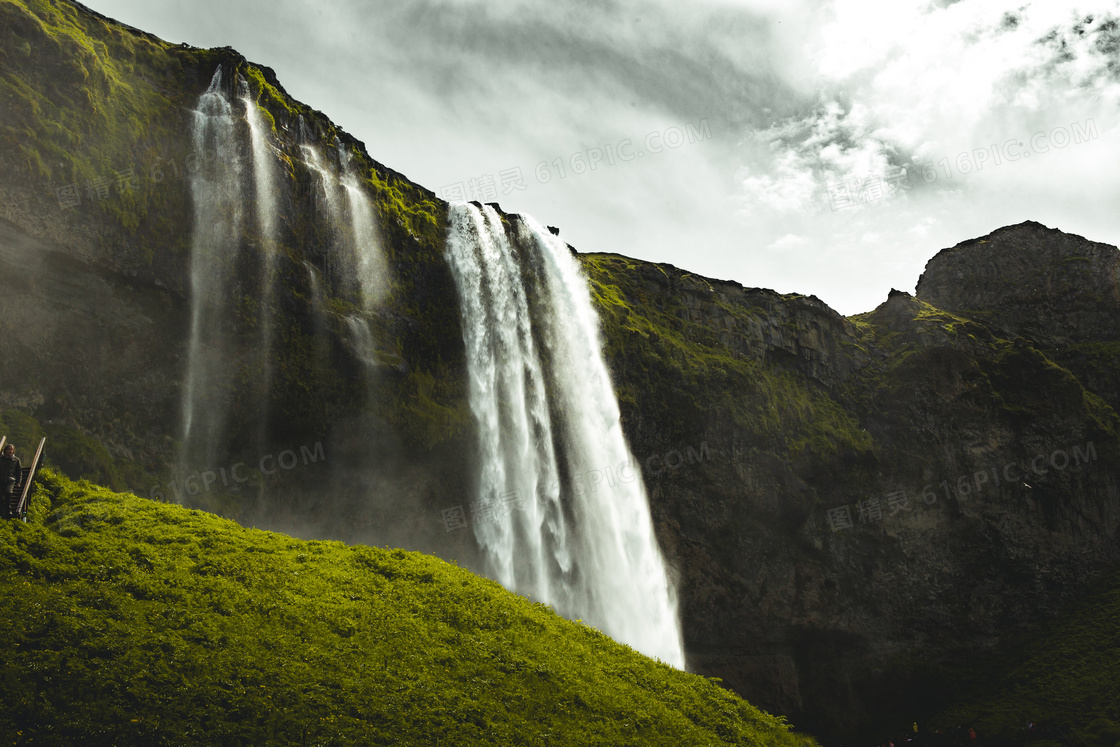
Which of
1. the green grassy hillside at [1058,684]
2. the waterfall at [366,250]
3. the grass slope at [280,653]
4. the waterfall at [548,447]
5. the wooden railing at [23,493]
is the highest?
the waterfall at [366,250]

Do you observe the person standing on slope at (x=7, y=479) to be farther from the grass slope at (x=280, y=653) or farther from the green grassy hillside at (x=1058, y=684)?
the green grassy hillside at (x=1058, y=684)

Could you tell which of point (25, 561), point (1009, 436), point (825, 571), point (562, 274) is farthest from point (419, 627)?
point (1009, 436)

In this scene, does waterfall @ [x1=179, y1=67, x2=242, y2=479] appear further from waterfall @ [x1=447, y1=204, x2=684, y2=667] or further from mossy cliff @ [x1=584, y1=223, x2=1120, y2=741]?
mossy cliff @ [x1=584, y1=223, x2=1120, y2=741]

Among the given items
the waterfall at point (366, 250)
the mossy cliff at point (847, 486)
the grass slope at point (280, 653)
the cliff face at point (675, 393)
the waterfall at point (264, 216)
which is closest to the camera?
the grass slope at point (280, 653)

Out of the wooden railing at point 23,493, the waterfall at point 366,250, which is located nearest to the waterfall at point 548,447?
the waterfall at point 366,250

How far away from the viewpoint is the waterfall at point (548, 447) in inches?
1128

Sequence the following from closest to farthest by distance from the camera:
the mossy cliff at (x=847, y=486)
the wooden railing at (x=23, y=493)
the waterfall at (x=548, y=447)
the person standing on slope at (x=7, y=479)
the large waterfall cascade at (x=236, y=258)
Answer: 1. the person standing on slope at (x=7, y=479)
2. the wooden railing at (x=23, y=493)
3. the large waterfall cascade at (x=236, y=258)
4. the waterfall at (x=548, y=447)
5. the mossy cliff at (x=847, y=486)

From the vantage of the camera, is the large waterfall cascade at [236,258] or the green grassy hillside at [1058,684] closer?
the large waterfall cascade at [236,258]

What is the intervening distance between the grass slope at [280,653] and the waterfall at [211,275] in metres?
7.47

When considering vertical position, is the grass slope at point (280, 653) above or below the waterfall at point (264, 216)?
below

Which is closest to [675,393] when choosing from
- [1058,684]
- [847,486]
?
[847,486]

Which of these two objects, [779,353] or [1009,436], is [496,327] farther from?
[1009,436]

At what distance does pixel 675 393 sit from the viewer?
3709 centimetres

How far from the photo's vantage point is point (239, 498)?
2381 centimetres
